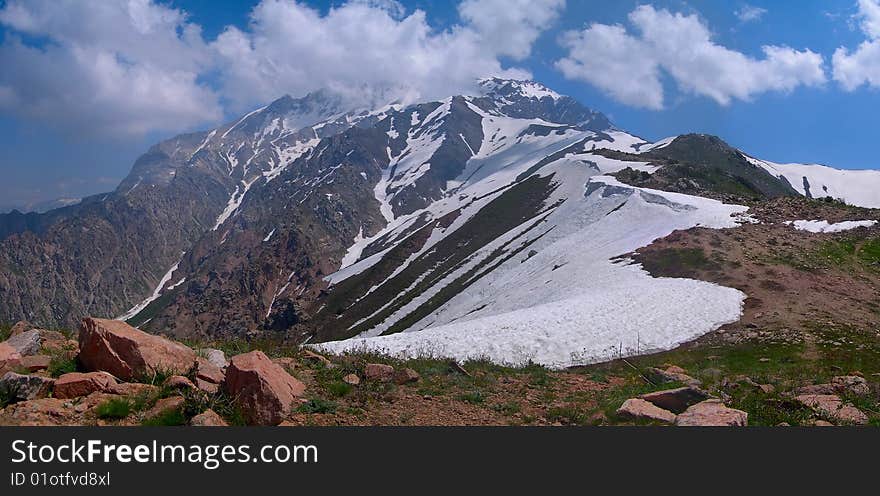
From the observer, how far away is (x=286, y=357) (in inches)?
505

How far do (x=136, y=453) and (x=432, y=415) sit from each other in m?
4.79

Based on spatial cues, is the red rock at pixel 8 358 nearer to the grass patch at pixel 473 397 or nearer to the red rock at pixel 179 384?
the red rock at pixel 179 384

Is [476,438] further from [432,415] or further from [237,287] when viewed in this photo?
[237,287]

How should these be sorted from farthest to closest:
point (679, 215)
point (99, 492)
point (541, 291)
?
point (679, 215), point (541, 291), point (99, 492)

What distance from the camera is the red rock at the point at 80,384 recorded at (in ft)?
28.2

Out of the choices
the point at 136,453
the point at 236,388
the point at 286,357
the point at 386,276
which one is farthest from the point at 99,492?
the point at 386,276

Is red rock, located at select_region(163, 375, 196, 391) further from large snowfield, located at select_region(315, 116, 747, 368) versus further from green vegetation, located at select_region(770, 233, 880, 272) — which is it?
green vegetation, located at select_region(770, 233, 880, 272)

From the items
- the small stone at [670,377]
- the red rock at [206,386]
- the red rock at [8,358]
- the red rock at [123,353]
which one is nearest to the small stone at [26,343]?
the red rock at [8,358]

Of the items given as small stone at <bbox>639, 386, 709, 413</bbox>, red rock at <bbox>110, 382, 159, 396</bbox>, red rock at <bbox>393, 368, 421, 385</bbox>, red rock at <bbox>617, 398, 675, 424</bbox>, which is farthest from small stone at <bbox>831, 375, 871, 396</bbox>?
red rock at <bbox>110, 382, 159, 396</bbox>

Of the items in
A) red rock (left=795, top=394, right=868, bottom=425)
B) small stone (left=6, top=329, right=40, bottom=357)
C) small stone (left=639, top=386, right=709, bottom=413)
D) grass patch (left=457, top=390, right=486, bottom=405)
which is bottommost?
red rock (left=795, top=394, right=868, bottom=425)

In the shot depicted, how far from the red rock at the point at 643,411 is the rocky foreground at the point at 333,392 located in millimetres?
20

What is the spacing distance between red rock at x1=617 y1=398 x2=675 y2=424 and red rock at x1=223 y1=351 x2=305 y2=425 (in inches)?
232

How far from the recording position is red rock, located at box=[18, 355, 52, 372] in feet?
31.8

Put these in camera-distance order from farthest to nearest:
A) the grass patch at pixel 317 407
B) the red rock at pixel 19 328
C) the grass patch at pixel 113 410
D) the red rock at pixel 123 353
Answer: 1. the red rock at pixel 19 328
2. the red rock at pixel 123 353
3. the grass patch at pixel 317 407
4. the grass patch at pixel 113 410
